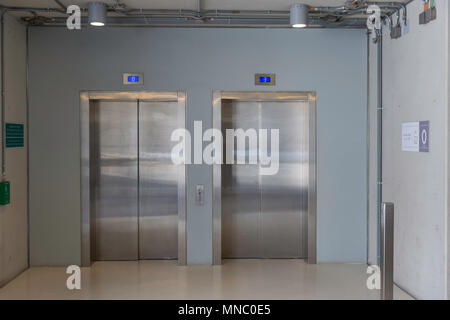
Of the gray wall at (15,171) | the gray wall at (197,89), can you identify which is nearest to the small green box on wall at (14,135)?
the gray wall at (15,171)

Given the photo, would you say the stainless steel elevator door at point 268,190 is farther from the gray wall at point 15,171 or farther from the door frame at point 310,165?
the gray wall at point 15,171

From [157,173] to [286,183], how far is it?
1800mm

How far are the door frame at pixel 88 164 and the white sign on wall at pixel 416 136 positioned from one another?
278cm

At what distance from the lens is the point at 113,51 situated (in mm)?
6207

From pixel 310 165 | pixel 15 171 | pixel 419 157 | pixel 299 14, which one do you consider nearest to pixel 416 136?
pixel 419 157

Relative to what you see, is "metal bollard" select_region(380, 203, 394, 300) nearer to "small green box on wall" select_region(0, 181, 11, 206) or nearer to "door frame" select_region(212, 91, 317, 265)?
"door frame" select_region(212, 91, 317, 265)

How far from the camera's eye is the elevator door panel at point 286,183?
649 centimetres

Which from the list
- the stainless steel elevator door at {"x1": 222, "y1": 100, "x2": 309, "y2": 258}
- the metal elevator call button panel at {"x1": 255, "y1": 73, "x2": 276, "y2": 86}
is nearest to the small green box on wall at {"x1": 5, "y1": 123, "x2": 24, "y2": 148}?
the stainless steel elevator door at {"x1": 222, "y1": 100, "x2": 309, "y2": 258}

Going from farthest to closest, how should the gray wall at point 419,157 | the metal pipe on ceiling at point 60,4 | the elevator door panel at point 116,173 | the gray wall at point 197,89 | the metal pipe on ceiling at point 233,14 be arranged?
1. the elevator door panel at point 116,173
2. the gray wall at point 197,89
3. the metal pipe on ceiling at point 233,14
4. the metal pipe on ceiling at point 60,4
5. the gray wall at point 419,157


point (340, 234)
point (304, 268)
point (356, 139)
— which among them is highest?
point (356, 139)

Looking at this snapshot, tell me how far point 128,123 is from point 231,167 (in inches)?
60.9

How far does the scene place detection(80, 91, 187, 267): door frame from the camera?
20.3 feet
